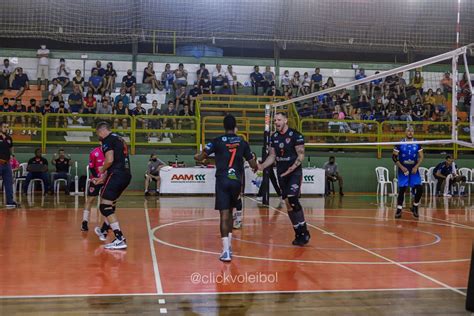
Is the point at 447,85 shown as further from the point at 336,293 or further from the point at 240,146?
the point at 336,293

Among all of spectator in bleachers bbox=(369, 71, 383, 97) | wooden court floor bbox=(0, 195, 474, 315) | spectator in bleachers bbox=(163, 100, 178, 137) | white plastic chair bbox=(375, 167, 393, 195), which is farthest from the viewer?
spectator in bleachers bbox=(369, 71, 383, 97)

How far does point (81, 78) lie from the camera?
23.2 m

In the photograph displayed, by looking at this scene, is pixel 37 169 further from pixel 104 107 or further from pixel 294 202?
pixel 294 202

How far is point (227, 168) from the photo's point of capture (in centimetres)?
777

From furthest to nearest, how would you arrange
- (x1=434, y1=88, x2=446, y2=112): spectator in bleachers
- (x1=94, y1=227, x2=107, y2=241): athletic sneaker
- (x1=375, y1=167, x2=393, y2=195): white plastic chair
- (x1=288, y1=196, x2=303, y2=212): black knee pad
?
(x1=434, y1=88, x2=446, y2=112): spectator in bleachers
(x1=375, y1=167, x2=393, y2=195): white plastic chair
(x1=94, y1=227, x2=107, y2=241): athletic sneaker
(x1=288, y1=196, x2=303, y2=212): black knee pad

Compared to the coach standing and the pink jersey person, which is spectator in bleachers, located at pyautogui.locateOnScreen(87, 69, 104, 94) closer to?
the coach standing

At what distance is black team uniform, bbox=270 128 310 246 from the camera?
352 inches

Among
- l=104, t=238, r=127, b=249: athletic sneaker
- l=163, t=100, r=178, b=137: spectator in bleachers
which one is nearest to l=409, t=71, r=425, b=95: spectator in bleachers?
l=163, t=100, r=178, b=137: spectator in bleachers

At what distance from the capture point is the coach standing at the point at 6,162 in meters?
13.8

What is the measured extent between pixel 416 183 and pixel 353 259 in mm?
5502

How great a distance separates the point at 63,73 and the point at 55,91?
4.38 ft

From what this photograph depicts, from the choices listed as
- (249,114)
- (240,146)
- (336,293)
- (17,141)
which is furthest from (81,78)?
(336,293)

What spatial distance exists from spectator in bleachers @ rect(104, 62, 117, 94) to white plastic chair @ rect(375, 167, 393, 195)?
11.2 meters

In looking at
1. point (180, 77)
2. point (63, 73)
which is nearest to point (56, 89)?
point (63, 73)
